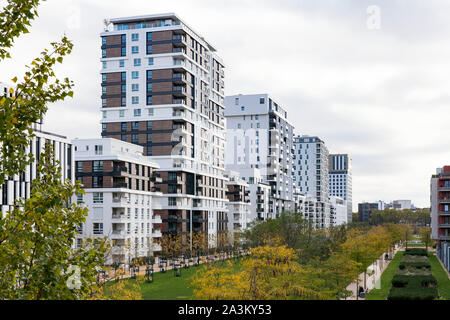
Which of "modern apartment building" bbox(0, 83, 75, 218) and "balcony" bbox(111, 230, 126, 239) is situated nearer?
"modern apartment building" bbox(0, 83, 75, 218)

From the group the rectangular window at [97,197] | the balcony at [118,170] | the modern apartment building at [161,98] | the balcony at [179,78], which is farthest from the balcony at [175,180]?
the rectangular window at [97,197]

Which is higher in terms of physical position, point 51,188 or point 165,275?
point 51,188

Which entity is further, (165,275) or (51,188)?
(165,275)

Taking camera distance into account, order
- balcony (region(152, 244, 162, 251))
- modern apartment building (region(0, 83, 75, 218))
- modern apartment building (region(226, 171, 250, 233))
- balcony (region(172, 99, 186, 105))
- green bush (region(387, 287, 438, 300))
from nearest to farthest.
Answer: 1. green bush (region(387, 287, 438, 300))
2. modern apartment building (region(0, 83, 75, 218))
3. balcony (region(152, 244, 162, 251))
4. balcony (region(172, 99, 186, 105))
5. modern apartment building (region(226, 171, 250, 233))

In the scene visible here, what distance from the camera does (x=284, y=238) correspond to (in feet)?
218

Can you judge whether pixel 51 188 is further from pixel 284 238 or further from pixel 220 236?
pixel 220 236

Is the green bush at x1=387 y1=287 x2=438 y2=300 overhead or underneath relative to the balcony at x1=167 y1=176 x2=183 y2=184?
underneath

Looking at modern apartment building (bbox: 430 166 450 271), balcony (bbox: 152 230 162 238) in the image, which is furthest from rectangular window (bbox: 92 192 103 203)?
modern apartment building (bbox: 430 166 450 271)

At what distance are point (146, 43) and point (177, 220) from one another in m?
35.6

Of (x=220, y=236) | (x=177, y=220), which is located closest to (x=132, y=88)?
(x=177, y=220)

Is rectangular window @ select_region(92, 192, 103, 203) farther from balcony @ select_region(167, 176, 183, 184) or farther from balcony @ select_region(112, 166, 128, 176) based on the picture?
balcony @ select_region(167, 176, 183, 184)

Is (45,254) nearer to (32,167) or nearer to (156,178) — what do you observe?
(32,167)

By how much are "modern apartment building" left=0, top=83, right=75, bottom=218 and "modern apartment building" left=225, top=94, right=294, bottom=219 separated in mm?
82948

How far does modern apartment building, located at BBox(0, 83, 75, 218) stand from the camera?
61.6 m
